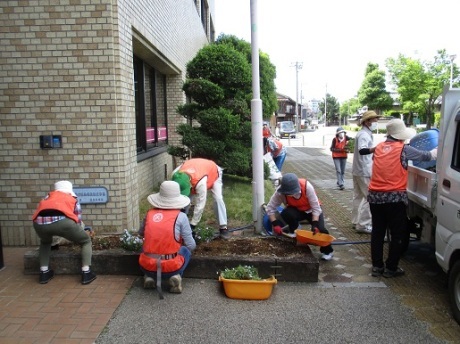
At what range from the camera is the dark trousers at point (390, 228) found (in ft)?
15.9

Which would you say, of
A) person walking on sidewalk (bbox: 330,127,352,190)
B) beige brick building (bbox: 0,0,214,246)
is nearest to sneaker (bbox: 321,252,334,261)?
beige brick building (bbox: 0,0,214,246)

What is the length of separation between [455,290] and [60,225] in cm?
387

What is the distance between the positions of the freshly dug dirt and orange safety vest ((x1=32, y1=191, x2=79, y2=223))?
76 cm

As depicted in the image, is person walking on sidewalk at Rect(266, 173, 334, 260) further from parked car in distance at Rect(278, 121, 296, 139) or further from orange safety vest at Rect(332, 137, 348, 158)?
parked car in distance at Rect(278, 121, 296, 139)

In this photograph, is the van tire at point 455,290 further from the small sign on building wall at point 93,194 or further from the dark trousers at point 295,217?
the small sign on building wall at point 93,194

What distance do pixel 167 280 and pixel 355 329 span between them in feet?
6.22

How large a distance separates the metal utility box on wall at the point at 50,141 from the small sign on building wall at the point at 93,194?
625 millimetres

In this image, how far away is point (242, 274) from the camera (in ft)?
14.5

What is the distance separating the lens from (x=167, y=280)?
4.48m

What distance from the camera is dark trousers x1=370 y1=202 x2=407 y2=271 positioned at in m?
4.85

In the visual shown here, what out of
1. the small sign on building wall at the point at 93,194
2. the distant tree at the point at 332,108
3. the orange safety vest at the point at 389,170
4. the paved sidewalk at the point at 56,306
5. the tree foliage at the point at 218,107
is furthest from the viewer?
the distant tree at the point at 332,108

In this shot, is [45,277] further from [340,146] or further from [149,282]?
→ [340,146]

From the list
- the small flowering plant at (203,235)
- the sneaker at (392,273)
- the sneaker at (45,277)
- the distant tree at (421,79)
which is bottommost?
the sneaker at (392,273)

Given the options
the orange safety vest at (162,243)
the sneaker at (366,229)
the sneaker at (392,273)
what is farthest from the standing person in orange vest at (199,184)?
the sneaker at (366,229)
